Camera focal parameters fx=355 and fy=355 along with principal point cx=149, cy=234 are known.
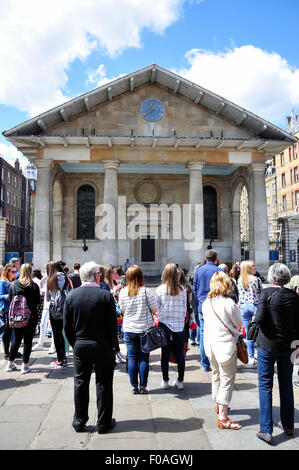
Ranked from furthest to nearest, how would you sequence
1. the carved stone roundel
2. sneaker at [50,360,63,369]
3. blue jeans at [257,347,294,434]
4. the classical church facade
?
1. the carved stone roundel
2. the classical church facade
3. sneaker at [50,360,63,369]
4. blue jeans at [257,347,294,434]

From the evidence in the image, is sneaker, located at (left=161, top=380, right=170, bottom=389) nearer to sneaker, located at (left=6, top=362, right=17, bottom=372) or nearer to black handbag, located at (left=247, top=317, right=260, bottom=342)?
black handbag, located at (left=247, top=317, right=260, bottom=342)

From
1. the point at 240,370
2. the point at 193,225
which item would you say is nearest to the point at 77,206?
the point at 193,225

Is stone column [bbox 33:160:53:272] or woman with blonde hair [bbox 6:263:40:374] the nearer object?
woman with blonde hair [bbox 6:263:40:374]

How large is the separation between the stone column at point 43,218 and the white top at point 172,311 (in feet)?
46.0

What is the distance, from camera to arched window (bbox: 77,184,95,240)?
2453 centimetres

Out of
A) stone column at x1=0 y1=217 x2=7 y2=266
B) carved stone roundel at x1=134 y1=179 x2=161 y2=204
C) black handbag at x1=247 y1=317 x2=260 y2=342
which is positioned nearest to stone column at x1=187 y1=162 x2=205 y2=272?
carved stone roundel at x1=134 y1=179 x2=161 y2=204

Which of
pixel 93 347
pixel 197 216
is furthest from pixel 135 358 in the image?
pixel 197 216

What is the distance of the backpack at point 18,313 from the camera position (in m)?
6.39

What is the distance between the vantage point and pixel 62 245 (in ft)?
78.9

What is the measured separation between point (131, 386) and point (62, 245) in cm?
1914

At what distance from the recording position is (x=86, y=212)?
80.7 ft

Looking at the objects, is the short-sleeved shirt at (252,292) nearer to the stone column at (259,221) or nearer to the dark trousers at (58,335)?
the dark trousers at (58,335)

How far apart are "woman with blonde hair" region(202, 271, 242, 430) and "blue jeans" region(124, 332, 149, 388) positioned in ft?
4.34

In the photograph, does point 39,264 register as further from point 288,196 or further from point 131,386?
point 288,196
